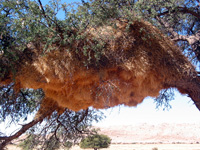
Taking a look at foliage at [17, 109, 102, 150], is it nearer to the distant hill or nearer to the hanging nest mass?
the hanging nest mass

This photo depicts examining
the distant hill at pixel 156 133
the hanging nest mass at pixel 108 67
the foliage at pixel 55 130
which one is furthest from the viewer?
the distant hill at pixel 156 133

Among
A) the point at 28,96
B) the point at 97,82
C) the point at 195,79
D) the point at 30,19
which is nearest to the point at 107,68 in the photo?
the point at 97,82

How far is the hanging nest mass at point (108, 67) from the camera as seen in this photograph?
6.75 m

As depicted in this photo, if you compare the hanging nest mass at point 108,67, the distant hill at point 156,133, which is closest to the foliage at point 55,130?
the hanging nest mass at point 108,67

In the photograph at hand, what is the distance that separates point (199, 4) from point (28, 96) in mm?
8746

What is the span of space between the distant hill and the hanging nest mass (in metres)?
61.0

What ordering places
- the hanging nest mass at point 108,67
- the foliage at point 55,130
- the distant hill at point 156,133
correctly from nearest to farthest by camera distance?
1. the hanging nest mass at point 108,67
2. the foliage at point 55,130
3. the distant hill at point 156,133

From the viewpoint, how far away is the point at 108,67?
23.5ft

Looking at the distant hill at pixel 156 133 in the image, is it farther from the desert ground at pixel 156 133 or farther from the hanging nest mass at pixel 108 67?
the hanging nest mass at pixel 108 67

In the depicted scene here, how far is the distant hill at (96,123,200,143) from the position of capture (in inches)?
2709

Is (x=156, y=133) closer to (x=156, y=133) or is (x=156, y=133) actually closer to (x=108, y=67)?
(x=156, y=133)

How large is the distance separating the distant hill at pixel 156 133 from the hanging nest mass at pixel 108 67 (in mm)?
60998

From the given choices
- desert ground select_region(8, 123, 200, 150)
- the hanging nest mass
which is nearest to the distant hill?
desert ground select_region(8, 123, 200, 150)

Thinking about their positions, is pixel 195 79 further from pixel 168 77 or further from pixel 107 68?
pixel 107 68
